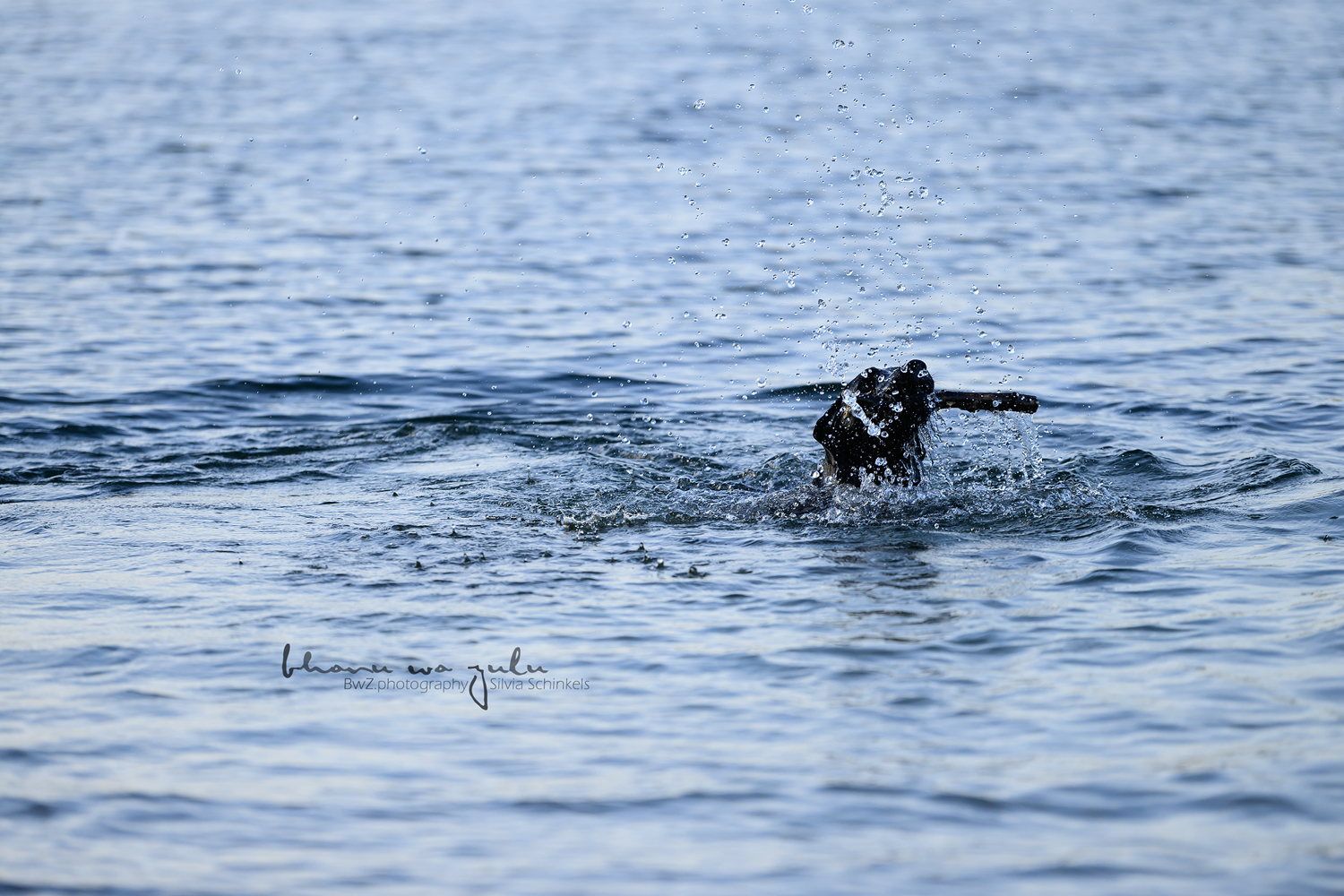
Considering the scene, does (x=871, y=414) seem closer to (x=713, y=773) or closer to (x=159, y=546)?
(x=713, y=773)

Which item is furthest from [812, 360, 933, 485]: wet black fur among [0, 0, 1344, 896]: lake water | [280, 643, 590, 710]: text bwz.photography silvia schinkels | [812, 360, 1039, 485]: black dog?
[280, 643, 590, 710]: text bwz.photography silvia schinkels

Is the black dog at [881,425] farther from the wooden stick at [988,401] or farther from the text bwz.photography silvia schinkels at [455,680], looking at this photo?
the text bwz.photography silvia schinkels at [455,680]

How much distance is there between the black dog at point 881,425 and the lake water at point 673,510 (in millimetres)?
203

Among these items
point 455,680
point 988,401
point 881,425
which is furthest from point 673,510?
point 455,680

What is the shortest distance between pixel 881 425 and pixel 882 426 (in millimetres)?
13

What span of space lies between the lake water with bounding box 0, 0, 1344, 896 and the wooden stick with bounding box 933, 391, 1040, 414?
805 mm

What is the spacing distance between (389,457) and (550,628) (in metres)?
3.71

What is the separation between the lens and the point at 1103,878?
489 centimetres

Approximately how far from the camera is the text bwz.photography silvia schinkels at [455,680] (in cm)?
648

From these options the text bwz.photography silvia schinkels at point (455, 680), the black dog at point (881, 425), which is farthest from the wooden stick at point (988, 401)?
the text bwz.photography silvia schinkels at point (455, 680)

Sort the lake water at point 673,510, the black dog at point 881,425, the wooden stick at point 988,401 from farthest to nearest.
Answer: the black dog at point 881,425, the wooden stick at point 988,401, the lake water at point 673,510

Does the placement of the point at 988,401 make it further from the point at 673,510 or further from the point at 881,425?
the point at 673,510

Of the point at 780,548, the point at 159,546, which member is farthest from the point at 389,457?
the point at 780,548

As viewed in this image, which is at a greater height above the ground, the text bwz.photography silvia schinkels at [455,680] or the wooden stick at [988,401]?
the wooden stick at [988,401]
